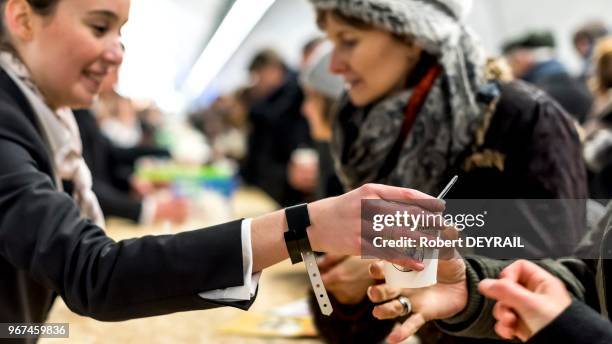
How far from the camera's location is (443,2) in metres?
1.26

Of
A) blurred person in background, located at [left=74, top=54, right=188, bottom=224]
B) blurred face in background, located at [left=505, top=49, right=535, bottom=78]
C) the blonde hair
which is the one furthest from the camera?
blurred face in background, located at [left=505, top=49, right=535, bottom=78]

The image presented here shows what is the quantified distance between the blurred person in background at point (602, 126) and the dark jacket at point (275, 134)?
121 cm

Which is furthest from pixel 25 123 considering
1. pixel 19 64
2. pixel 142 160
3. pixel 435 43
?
pixel 142 160

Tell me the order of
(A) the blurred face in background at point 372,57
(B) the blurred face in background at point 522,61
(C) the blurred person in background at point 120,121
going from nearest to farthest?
(A) the blurred face in background at point 372,57 → (C) the blurred person in background at point 120,121 → (B) the blurred face in background at point 522,61

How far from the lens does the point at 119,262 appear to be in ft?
2.37

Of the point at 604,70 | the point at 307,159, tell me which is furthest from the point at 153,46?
the point at 604,70

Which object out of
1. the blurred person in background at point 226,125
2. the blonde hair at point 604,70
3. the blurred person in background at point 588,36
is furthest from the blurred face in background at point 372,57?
the blurred person in background at point 588,36

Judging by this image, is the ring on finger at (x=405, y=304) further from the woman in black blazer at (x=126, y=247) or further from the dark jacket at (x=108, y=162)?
the dark jacket at (x=108, y=162)

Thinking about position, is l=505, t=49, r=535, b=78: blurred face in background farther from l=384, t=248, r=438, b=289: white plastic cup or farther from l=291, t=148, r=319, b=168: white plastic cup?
l=384, t=248, r=438, b=289: white plastic cup

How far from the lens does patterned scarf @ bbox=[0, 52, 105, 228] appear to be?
0.94m

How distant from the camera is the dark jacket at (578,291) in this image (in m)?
0.66

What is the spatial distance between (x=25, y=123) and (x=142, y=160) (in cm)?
230

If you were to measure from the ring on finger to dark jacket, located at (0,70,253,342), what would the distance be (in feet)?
0.67

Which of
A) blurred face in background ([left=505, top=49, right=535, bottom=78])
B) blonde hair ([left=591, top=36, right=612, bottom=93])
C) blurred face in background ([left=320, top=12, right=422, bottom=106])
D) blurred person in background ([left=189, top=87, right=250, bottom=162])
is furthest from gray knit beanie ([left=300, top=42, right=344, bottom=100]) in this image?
blurred face in background ([left=505, top=49, right=535, bottom=78])
